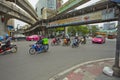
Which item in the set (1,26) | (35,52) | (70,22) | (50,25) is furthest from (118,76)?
(50,25)

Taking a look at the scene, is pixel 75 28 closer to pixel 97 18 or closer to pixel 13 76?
pixel 97 18

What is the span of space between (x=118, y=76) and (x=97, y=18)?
2590 cm

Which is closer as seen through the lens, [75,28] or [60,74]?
[60,74]

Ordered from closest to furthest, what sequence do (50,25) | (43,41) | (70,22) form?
(43,41) → (70,22) → (50,25)

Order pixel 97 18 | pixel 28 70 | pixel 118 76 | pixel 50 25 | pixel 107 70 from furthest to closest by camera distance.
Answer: pixel 50 25 < pixel 97 18 < pixel 28 70 < pixel 107 70 < pixel 118 76

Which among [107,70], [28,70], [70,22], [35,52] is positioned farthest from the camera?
[70,22]

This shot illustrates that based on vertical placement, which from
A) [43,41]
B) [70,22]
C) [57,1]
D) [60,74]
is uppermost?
[57,1]

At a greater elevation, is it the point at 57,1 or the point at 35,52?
the point at 57,1

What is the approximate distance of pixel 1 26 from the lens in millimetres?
32094

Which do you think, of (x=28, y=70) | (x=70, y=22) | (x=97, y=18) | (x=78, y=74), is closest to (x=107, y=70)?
(x=78, y=74)

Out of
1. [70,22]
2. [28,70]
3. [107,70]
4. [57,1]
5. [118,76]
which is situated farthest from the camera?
[57,1]

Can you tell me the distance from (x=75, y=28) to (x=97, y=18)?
2512 inches

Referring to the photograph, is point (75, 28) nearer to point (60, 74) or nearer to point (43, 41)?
point (43, 41)

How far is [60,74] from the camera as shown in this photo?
262 inches
